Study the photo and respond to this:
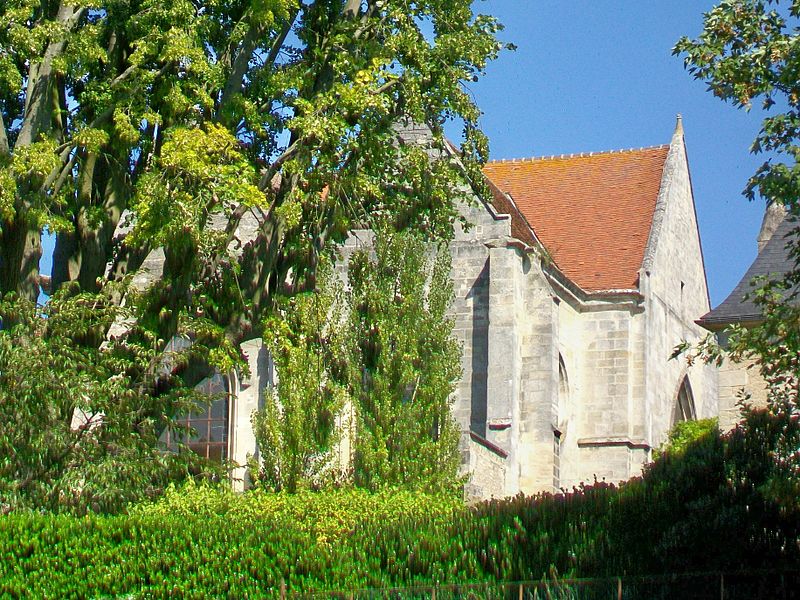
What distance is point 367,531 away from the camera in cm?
1611

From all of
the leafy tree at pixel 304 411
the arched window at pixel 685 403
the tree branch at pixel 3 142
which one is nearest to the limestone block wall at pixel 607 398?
Answer: the arched window at pixel 685 403

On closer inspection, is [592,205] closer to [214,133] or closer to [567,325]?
[567,325]

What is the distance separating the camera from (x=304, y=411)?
20.3 m

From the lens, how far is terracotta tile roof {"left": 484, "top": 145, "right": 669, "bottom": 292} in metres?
28.9

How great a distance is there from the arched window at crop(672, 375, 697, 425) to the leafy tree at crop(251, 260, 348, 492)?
1187 cm

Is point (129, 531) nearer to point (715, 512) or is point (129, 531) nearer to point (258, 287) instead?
point (258, 287)

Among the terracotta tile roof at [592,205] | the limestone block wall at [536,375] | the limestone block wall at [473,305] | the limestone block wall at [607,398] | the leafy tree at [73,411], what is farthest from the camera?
the terracotta tile roof at [592,205]

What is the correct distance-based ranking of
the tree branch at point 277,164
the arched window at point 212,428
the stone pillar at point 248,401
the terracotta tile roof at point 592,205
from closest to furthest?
1. the tree branch at point 277,164
2. the stone pillar at point 248,401
3. the arched window at point 212,428
4. the terracotta tile roof at point 592,205

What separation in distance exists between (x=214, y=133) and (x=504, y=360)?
790 cm

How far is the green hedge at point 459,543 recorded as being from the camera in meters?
15.0

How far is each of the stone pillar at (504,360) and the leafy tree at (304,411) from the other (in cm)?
364

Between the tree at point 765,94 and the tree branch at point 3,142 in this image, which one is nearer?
Answer: the tree at point 765,94

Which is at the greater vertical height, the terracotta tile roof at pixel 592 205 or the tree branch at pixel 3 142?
the terracotta tile roof at pixel 592 205

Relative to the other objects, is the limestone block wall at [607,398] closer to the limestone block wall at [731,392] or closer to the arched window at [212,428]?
the limestone block wall at [731,392]
